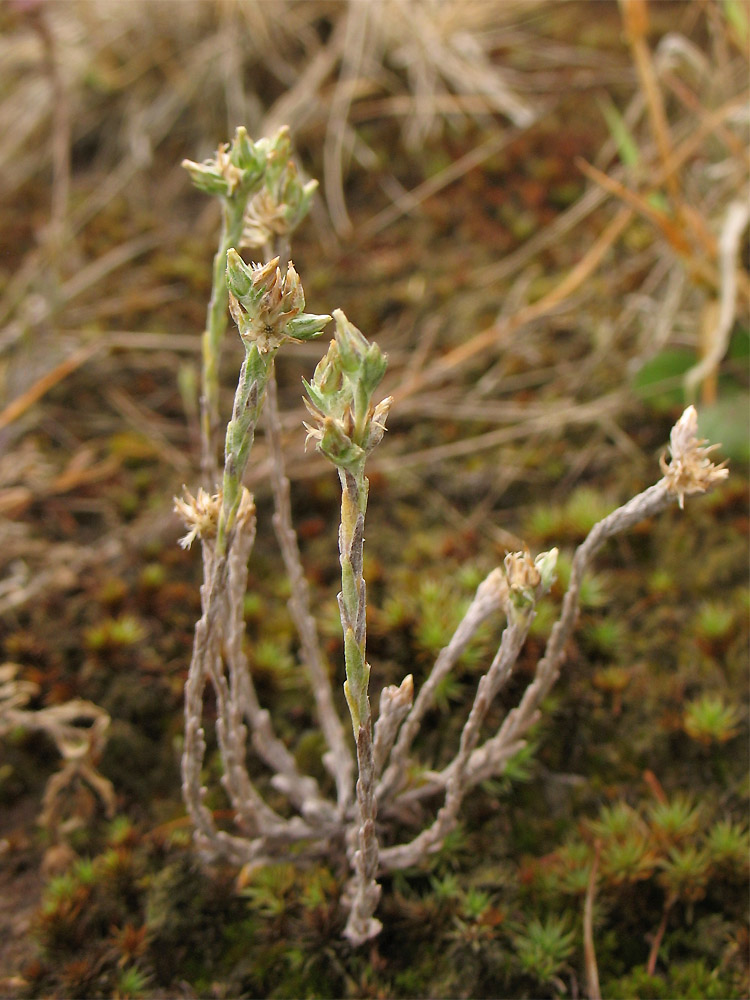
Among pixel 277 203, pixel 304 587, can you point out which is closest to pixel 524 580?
pixel 304 587

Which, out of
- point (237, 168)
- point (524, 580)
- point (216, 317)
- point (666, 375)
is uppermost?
point (666, 375)

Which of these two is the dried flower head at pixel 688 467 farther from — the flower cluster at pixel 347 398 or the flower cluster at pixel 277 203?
the flower cluster at pixel 277 203

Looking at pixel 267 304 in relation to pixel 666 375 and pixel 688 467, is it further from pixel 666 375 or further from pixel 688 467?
pixel 666 375

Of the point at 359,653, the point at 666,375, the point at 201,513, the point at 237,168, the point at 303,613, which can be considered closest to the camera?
the point at 359,653

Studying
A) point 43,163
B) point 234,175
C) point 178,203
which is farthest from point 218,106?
point 234,175

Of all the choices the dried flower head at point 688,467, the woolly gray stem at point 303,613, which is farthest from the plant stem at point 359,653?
the dried flower head at point 688,467

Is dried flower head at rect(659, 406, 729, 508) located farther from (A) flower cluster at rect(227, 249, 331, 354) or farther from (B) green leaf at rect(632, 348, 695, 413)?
(B) green leaf at rect(632, 348, 695, 413)

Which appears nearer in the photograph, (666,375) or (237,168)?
(237,168)
